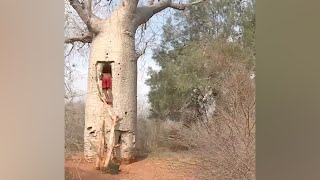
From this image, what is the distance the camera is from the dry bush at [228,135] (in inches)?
84.5

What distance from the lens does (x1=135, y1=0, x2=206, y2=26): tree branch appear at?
218 cm

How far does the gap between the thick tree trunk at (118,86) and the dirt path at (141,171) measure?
2.4 inches

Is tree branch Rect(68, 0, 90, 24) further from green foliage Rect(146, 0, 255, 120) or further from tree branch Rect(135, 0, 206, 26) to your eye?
green foliage Rect(146, 0, 255, 120)

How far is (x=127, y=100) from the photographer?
2.24m

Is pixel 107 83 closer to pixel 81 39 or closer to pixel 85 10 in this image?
pixel 81 39

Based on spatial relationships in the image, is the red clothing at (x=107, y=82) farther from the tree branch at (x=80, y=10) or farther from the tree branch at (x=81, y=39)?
the tree branch at (x=80, y=10)

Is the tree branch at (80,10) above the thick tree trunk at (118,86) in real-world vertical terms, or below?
above

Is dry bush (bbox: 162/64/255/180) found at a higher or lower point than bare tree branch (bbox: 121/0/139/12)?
lower

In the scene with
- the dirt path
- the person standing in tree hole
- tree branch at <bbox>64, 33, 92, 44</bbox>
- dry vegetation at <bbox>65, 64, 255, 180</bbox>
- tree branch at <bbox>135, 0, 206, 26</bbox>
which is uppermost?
tree branch at <bbox>135, 0, 206, 26</bbox>

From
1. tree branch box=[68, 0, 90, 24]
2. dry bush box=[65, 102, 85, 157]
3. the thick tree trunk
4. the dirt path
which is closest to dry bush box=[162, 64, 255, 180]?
the dirt path

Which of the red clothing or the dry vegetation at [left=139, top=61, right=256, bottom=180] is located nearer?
the dry vegetation at [left=139, top=61, right=256, bottom=180]

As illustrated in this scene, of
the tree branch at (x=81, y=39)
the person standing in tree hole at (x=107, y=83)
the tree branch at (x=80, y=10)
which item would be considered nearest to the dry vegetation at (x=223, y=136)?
the person standing in tree hole at (x=107, y=83)

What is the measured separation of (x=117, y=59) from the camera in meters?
2.25
